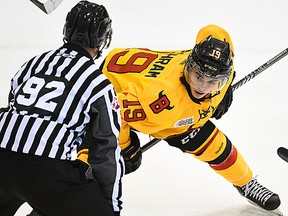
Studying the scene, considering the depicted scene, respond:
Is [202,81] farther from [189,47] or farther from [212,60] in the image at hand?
[189,47]

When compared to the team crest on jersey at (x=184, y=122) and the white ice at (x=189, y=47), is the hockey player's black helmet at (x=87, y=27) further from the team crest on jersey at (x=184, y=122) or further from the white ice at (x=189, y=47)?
the white ice at (x=189, y=47)

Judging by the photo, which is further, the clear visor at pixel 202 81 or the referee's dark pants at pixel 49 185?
the clear visor at pixel 202 81

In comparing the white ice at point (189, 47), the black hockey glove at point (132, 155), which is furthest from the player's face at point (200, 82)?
the white ice at point (189, 47)

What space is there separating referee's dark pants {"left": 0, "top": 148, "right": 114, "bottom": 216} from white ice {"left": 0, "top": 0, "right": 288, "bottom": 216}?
869 millimetres

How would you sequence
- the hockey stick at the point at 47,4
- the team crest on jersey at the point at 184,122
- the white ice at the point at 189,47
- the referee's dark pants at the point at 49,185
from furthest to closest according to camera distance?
1. the hockey stick at the point at 47,4
2. the white ice at the point at 189,47
3. the team crest on jersey at the point at 184,122
4. the referee's dark pants at the point at 49,185

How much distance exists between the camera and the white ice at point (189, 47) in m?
2.76

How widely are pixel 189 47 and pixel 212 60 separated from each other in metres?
1.87

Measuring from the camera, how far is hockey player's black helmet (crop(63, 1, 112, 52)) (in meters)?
1.83

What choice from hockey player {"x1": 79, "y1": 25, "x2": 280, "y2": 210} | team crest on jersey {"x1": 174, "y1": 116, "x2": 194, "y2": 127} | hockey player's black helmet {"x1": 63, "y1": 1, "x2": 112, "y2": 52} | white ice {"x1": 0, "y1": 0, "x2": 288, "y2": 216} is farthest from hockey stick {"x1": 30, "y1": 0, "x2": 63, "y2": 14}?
hockey player's black helmet {"x1": 63, "y1": 1, "x2": 112, "y2": 52}

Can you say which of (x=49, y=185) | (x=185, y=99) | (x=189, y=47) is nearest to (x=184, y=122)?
(x=185, y=99)

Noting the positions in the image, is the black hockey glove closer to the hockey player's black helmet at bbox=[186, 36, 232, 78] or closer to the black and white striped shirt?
the hockey player's black helmet at bbox=[186, 36, 232, 78]

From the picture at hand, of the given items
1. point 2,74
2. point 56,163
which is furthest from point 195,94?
point 2,74

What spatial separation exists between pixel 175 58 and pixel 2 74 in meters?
1.61

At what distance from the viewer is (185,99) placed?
7.77 ft
